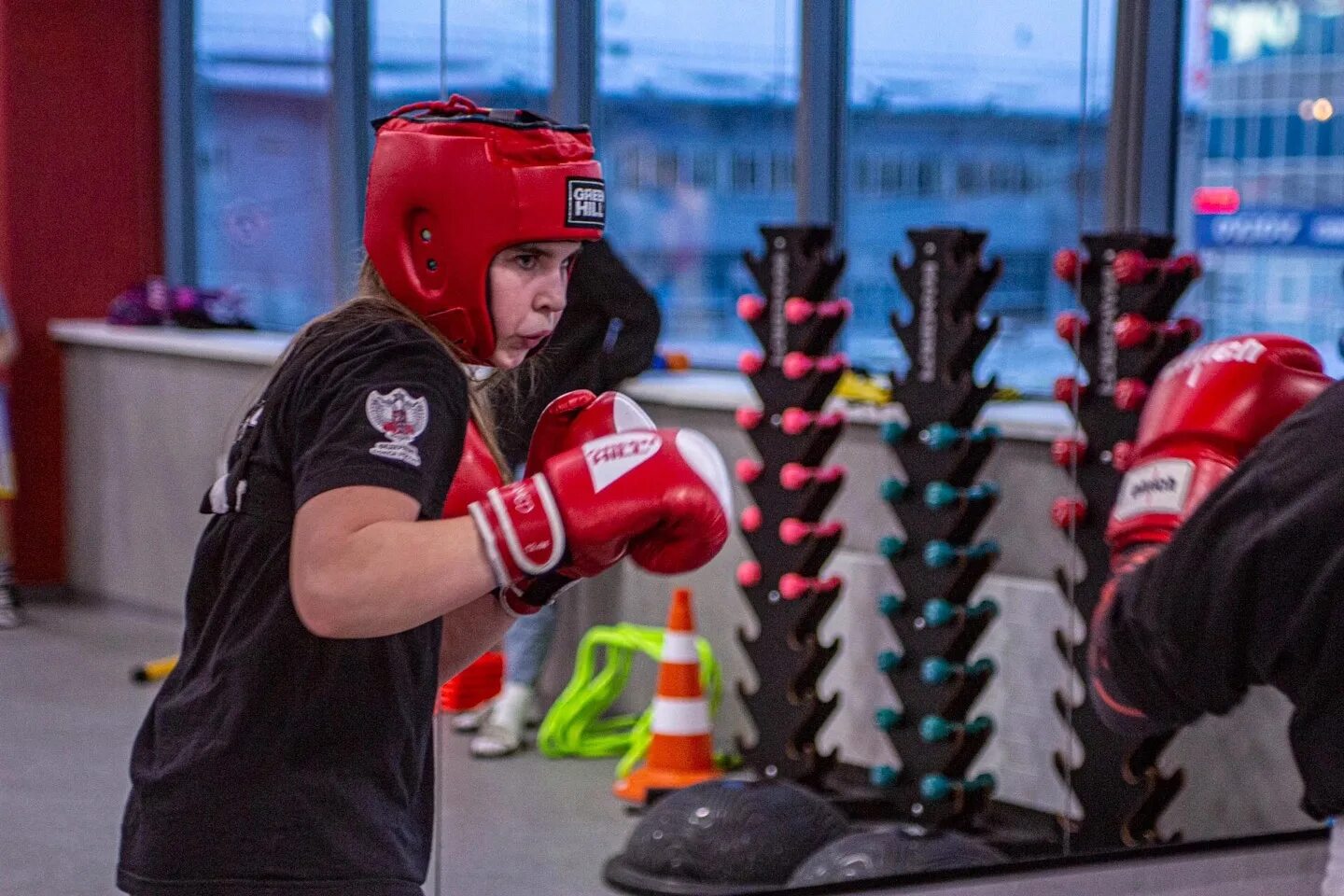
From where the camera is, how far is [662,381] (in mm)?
3098

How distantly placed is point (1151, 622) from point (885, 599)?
7.44ft

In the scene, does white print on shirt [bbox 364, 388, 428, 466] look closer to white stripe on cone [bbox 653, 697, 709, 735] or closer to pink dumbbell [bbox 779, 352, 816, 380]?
white stripe on cone [bbox 653, 697, 709, 735]

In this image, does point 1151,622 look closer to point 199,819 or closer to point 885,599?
point 199,819

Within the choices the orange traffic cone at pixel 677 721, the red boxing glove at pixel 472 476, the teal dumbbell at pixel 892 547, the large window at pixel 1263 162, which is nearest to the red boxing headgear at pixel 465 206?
the red boxing glove at pixel 472 476

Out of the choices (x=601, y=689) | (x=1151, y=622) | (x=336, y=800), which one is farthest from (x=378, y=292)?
(x=601, y=689)

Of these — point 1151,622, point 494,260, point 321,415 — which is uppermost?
point 494,260

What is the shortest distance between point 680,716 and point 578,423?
187cm

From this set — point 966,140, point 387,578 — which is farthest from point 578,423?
point 966,140

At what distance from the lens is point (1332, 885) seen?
160 centimetres

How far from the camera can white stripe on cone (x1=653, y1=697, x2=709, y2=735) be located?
11.0 ft

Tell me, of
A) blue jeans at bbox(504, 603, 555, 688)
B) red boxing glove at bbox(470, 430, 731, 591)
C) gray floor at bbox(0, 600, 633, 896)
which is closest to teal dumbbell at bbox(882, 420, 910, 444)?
blue jeans at bbox(504, 603, 555, 688)

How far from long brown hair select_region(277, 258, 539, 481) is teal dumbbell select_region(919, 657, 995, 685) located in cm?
201

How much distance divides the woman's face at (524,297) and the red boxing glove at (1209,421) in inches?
29.5

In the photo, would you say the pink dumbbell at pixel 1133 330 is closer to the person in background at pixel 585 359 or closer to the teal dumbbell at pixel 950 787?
the teal dumbbell at pixel 950 787
